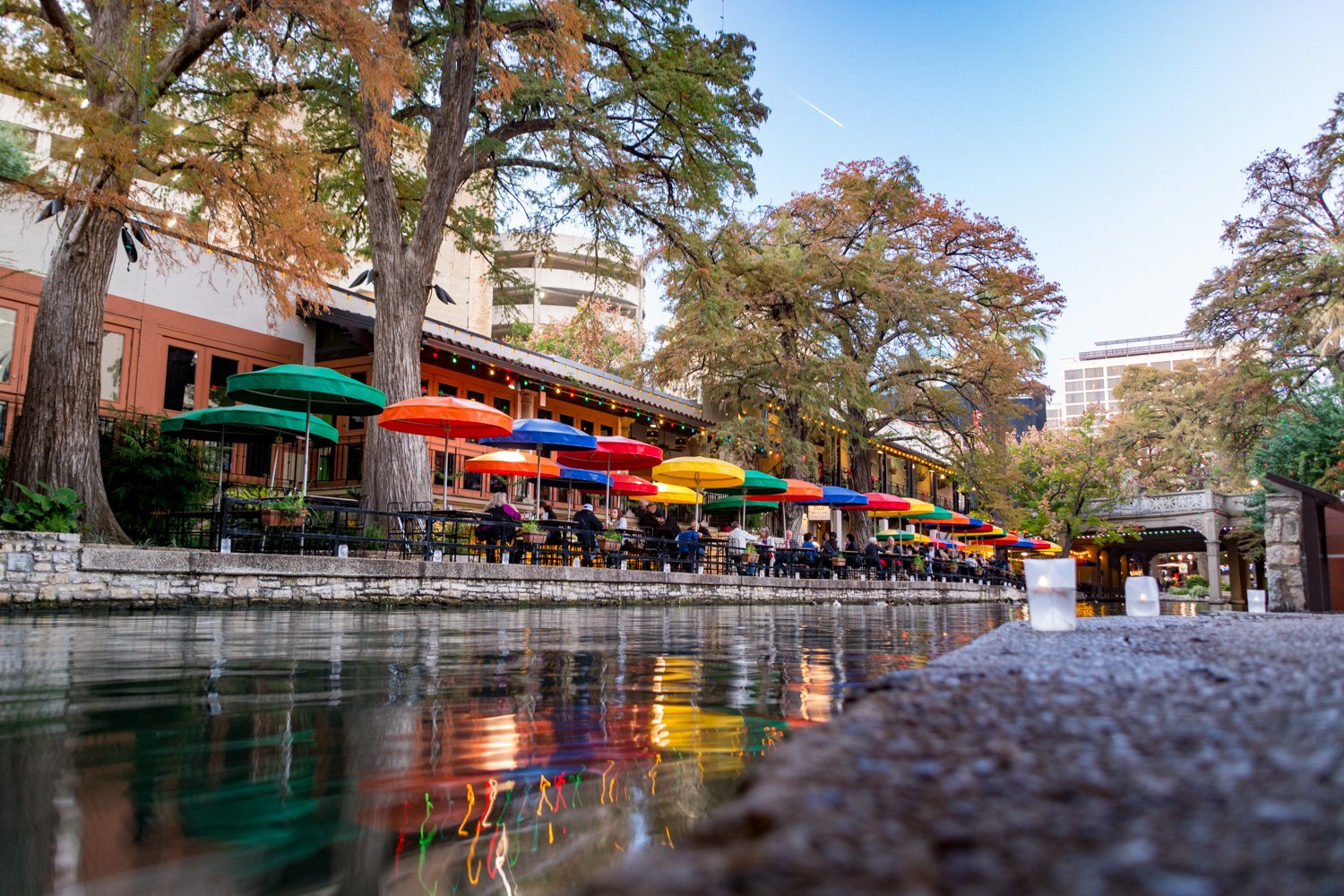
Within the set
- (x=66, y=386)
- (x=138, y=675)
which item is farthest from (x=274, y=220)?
(x=138, y=675)

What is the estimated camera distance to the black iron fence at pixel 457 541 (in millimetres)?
11758

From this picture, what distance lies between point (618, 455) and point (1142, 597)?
41.2 feet

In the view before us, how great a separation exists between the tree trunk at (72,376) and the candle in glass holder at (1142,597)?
10.7 meters

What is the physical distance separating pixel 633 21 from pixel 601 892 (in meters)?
17.1

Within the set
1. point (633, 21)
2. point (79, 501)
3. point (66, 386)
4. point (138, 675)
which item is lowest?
point (138, 675)

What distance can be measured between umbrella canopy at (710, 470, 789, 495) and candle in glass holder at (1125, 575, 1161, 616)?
553 inches

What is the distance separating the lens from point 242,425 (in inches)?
584

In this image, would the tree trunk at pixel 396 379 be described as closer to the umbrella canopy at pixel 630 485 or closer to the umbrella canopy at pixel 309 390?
the umbrella canopy at pixel 309 390

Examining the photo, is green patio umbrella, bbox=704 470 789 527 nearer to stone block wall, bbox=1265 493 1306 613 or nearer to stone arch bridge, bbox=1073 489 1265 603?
stone block wall, bbox=1265 493 1306 613

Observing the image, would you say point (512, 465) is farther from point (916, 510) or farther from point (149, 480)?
point (916, 510)

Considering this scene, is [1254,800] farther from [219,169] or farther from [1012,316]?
[1012,316]

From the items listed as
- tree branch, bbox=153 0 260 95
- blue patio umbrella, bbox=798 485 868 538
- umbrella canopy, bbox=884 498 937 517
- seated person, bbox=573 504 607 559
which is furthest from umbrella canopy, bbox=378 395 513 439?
umbrella canopy, bbox=884 498 937 517

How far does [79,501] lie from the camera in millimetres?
10492

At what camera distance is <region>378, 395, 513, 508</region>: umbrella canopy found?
12812 mm
